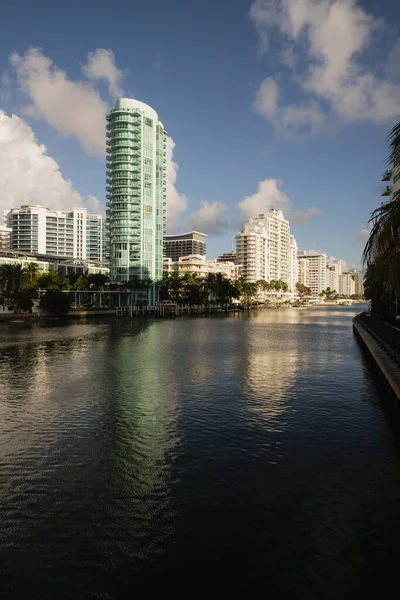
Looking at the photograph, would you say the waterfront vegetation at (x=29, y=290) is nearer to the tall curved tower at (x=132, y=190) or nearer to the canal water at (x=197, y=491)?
the tall curved tower at (x=132, y=190)

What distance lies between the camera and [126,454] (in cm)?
1811

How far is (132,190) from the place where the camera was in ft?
564

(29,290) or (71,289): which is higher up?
(71,289)

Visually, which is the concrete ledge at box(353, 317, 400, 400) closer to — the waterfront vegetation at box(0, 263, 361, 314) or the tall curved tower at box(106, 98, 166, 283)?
the waterfront vegetation at box(0, 263, 361, 314)

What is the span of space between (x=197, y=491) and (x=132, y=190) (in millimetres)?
166440

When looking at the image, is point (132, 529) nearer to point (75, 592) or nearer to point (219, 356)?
point (75, 592)

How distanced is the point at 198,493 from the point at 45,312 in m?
119

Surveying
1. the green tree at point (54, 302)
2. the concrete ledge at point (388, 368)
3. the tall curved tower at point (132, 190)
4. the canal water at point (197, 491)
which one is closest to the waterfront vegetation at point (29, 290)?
the green tree at point (54, 302)

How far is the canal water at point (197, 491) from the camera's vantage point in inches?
412

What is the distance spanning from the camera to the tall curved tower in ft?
564

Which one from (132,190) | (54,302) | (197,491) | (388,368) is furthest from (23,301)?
(197,491)

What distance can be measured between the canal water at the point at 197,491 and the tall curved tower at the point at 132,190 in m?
148

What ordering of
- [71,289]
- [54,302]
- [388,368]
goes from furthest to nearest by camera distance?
[71,289]
[54,302]
[388,368]

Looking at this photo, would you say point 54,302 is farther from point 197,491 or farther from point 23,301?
point 197,491
